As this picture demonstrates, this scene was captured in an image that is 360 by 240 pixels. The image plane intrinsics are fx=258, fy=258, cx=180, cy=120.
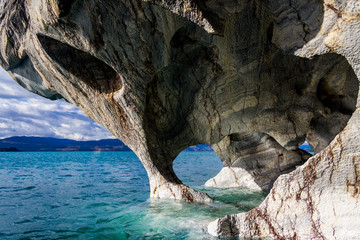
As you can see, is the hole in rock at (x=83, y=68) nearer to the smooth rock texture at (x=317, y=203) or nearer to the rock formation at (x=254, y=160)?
the smooth rock texture at (x=317, y=203)

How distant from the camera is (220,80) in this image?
8.50m

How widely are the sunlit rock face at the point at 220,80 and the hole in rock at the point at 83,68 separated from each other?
3 centimetres

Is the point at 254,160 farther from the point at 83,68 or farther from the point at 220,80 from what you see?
the point at 83,68

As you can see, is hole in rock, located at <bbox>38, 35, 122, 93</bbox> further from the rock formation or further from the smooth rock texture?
the rock formation

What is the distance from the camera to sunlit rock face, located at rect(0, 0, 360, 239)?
465cm

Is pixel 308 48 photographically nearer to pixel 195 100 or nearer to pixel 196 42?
pixel 196 42

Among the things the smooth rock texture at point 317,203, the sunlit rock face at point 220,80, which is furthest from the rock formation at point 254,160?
the smooth rock texture at point 317,203

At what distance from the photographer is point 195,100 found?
907cm

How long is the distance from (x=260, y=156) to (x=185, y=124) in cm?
441

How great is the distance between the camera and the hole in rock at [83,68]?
7.46 meters

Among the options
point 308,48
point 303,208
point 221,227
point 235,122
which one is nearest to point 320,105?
point 235,122

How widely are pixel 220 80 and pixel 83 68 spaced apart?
4.32m

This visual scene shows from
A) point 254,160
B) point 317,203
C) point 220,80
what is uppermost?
point 220,80

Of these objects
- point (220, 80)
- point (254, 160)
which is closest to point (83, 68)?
point (220, 80)
